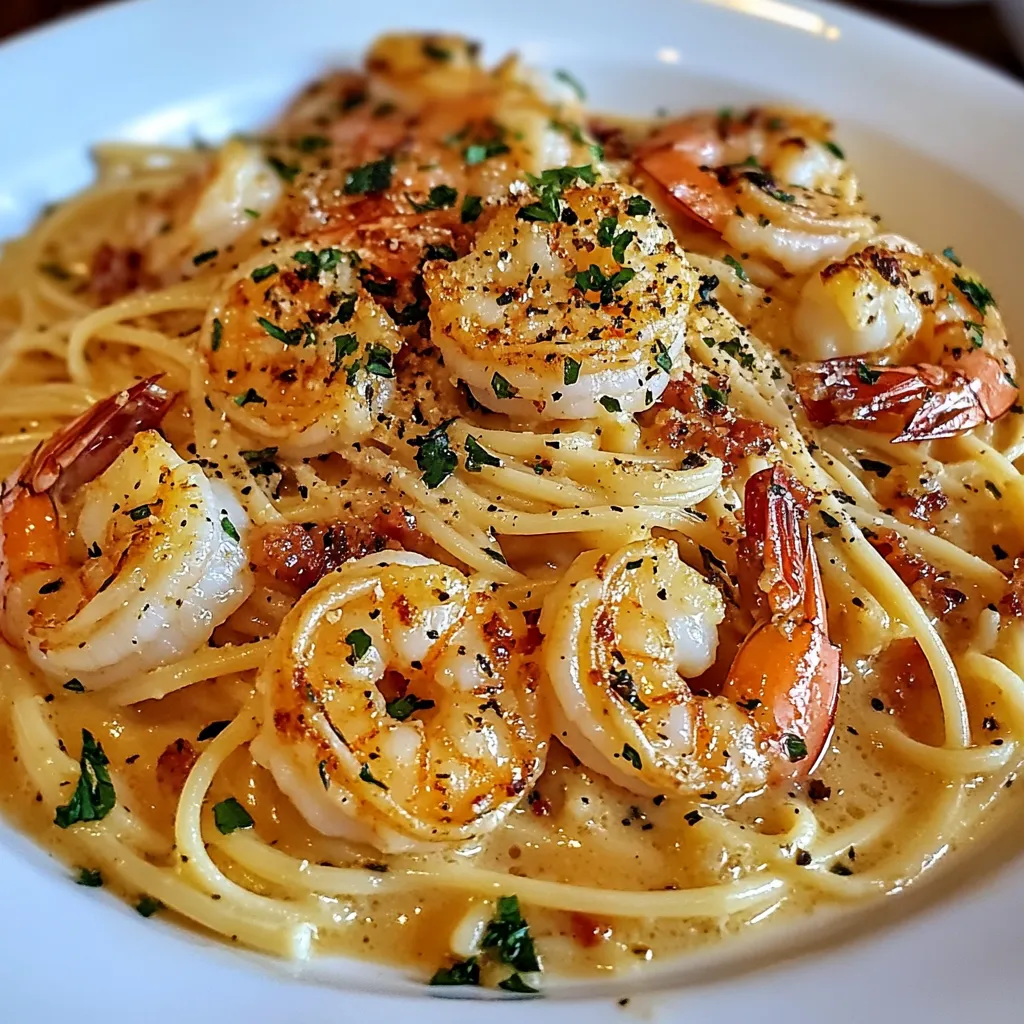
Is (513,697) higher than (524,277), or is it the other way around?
(524,277)

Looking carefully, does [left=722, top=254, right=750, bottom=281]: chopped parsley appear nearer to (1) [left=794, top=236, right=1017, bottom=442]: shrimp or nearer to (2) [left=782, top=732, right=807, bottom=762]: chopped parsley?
(1) [left=794, top=236, right=1017, bottom=442]: shrimp

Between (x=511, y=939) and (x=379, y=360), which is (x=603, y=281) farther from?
(x=511, y=939)

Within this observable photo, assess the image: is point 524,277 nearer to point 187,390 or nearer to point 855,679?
point 187,390

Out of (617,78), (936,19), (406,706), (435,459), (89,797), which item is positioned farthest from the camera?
(936,19)

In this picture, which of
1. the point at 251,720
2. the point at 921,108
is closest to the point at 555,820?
the point at 251,720

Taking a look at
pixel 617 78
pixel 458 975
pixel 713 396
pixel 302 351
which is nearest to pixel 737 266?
pixel 713 396

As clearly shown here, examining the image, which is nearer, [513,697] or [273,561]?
[513,697]
